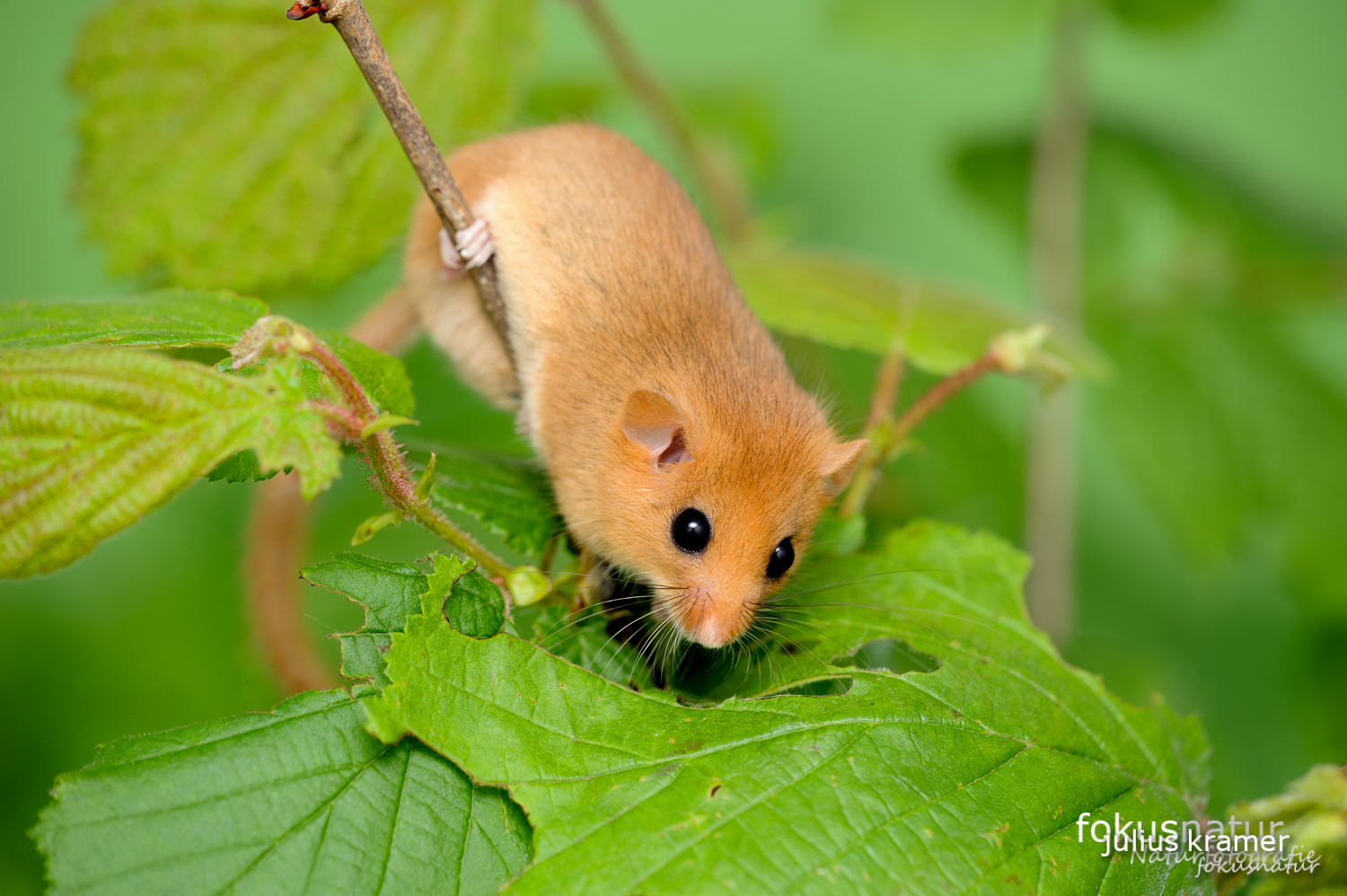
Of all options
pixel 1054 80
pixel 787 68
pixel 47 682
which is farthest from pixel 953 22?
pixel 47 682

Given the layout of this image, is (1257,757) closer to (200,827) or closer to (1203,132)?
(1203,132)

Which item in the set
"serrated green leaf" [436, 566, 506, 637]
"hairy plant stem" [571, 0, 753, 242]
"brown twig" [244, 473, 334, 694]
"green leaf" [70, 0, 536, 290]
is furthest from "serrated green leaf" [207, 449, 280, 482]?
"hairy plant stem" [571, 0, 753, 242]

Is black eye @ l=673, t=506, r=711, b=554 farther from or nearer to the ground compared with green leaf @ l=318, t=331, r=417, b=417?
nearer to the ground

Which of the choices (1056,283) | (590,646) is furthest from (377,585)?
(1056,283)

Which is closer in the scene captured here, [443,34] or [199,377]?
[199,377]

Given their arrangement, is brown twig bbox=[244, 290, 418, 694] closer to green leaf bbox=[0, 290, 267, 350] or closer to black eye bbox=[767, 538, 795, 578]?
green leaf bbox=[0, 290, 267, 350]

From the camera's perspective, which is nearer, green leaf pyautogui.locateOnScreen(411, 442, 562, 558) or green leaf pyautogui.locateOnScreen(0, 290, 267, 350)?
green leaf pyautogui.locateOnScreen(0, 290, 267, 350)

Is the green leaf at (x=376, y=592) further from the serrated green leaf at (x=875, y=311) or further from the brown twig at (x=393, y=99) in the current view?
the serrated green leaf at (x=875, y=311)

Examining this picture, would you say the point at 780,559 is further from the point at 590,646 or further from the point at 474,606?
the point at 474,606
